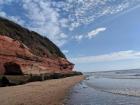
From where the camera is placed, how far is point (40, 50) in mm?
61688

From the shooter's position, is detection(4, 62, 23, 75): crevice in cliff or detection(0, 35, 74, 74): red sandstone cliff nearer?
detection(4, 62, 23, 75): crevice in cliff

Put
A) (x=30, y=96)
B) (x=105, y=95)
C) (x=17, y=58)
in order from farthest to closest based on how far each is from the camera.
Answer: (x=17, y=58)
(x=105, y=95)
(x=30, y=96)

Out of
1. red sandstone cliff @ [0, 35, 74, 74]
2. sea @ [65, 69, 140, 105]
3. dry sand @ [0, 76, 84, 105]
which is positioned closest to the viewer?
dry sand @ [0, 76, 84, 105]

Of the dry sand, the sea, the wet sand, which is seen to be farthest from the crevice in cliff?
the wet sand

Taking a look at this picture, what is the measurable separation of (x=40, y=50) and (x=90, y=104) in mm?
47212

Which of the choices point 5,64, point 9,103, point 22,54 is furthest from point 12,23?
point 9,103

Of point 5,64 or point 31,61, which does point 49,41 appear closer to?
point 31,61

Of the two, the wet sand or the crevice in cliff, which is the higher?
the crevice in cliff

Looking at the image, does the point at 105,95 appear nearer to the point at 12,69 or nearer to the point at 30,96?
the point at 30,96

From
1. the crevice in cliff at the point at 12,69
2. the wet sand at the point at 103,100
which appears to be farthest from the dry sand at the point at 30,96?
the crevice in cliff at the point at 12,69

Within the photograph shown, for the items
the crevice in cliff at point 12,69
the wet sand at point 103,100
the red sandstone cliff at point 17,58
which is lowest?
the wet sand at point 103,100

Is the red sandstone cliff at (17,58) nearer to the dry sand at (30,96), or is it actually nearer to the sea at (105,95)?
the dry sand at (30,96)

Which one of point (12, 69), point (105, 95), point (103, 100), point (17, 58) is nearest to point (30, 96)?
point (103, 100)

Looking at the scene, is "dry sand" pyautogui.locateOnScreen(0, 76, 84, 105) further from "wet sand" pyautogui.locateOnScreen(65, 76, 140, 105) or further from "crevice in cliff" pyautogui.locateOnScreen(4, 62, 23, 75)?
"crevice in cliff" pyautogui.locateOnScreen(4, 62, 23, 75)
